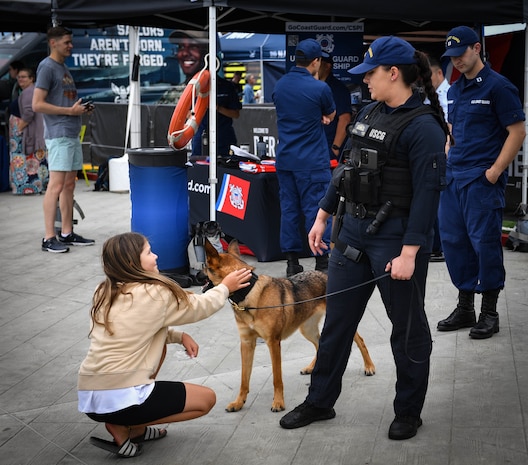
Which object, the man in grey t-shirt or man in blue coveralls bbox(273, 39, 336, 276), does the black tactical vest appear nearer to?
man in blue coveralls bbox(273, 39, 336, 276)

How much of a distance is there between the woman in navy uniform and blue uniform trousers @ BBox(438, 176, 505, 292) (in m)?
1.81

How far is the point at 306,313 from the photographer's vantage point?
4727mm

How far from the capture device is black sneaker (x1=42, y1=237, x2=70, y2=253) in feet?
28.3

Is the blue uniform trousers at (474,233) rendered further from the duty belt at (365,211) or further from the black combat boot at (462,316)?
the duty belt at (365,211)

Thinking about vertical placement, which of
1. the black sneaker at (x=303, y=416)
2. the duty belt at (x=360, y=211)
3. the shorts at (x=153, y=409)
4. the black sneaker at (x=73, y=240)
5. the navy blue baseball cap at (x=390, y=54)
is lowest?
the black sneaker at (x=73, y=240)

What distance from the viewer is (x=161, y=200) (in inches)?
279

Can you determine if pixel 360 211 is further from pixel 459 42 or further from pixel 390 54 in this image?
pixel 459 42

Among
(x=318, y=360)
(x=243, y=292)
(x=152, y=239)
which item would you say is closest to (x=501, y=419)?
(x=318, y=360)

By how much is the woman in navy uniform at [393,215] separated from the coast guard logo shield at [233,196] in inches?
160

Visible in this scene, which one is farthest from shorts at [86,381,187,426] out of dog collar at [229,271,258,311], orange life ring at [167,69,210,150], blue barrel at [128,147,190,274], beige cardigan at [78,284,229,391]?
orange life ring at [167,69,210,150]

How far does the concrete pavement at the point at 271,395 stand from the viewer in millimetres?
3943

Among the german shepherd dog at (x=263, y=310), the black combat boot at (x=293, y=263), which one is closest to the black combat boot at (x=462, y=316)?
the german shepherd dog at (x=263, y=310)

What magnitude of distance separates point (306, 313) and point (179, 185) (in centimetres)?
280

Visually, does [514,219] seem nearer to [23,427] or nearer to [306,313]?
[306,313]
